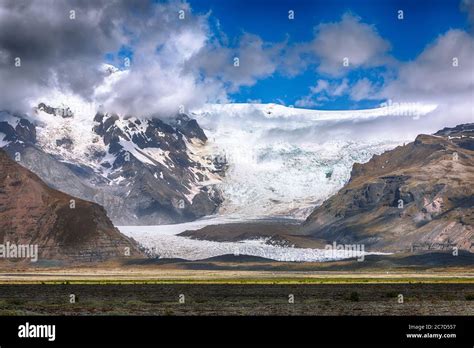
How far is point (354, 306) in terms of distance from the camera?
97.8m
